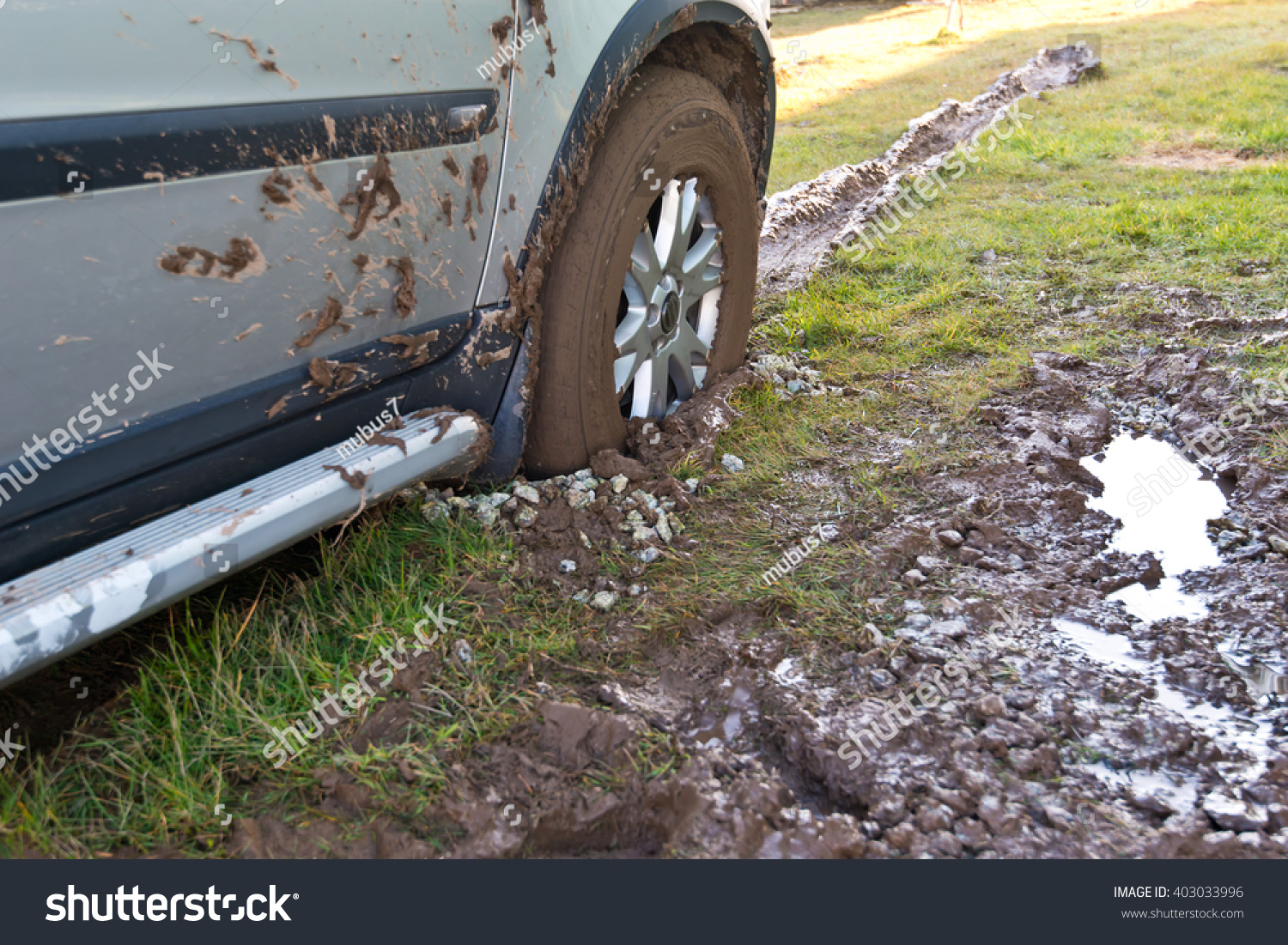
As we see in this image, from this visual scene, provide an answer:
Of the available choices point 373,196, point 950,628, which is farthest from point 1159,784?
point 373,196

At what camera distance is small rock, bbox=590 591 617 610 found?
2.04 m

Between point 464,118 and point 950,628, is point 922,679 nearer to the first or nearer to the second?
point 950,628

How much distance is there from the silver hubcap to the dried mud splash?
1.33 meters

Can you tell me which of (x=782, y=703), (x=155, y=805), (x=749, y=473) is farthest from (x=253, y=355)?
(x=749, y=473)

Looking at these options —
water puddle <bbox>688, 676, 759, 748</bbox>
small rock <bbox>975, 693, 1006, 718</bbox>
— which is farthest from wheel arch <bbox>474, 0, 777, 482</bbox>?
small rock <bbox>975, 693, 1006, 718</bbox>

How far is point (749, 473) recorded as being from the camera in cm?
262

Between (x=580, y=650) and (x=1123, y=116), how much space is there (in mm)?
7464

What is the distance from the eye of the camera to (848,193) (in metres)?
5.81

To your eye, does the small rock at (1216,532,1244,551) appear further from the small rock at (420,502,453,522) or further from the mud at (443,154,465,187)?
the mud at (443,154,465,187)

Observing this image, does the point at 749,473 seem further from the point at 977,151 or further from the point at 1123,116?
the point at 1123,116

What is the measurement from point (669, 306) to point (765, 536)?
2.55 ft

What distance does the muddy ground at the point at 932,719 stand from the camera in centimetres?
151

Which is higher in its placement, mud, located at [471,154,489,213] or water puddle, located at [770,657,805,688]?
mud, located at [471,154,489,213]

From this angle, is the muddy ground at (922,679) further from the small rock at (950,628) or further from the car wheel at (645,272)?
the car wheel at (645,272)
